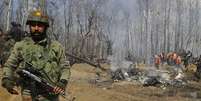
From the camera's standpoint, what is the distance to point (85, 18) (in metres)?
67.9

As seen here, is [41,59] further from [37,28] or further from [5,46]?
[5,46]

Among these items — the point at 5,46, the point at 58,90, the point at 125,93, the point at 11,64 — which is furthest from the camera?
the point at 125,93

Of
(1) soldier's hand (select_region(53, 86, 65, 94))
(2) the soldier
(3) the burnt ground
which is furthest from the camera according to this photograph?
(3) the burnt ground

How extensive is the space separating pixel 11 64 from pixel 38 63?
32 cm

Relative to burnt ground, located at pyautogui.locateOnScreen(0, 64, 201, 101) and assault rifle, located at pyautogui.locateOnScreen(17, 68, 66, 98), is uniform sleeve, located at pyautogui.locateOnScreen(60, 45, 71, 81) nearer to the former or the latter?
assault rifle, located at pyautogui.locateOnScreen(17, 68, 66, 98)

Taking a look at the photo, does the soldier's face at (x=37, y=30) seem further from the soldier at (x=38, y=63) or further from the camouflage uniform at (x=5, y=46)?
the camouflage uniform at (x=5, y=46)

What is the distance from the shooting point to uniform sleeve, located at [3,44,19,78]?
571cm

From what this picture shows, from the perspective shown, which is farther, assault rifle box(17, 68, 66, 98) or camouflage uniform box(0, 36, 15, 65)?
camouflage uniform box(0, 36, 15, 65)

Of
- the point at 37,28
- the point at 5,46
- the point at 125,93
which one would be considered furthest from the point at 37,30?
the point at 125,93

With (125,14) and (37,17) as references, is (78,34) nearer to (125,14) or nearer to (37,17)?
(125,14)

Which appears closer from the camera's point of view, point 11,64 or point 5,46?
point 11,64

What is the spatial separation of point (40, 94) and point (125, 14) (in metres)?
84.3

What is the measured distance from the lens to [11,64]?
5.74 metres

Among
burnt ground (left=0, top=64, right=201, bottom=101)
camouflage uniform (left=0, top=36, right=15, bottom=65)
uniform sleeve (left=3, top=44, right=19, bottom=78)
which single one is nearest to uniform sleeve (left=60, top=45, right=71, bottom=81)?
uniform sleeve (left=3, top=44, right=19, bottom=78)
